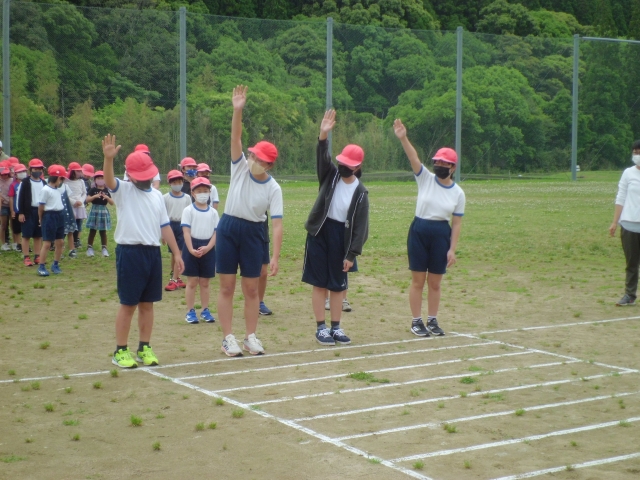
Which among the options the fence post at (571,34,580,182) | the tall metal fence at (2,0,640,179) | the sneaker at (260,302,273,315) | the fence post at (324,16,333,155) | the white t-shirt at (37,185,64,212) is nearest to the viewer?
the sneaker at (260,302,273,315)

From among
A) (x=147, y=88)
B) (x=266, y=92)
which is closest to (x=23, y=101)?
(x=147, y=88)

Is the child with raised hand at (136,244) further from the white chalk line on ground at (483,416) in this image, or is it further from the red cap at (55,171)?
the red cap at (55,171)

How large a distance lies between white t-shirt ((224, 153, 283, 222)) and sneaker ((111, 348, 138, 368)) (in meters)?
1.59

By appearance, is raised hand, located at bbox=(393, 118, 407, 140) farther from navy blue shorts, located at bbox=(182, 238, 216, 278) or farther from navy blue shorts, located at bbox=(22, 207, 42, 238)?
navy blue shorts, located at bbox=(22, 207, 42, 238)

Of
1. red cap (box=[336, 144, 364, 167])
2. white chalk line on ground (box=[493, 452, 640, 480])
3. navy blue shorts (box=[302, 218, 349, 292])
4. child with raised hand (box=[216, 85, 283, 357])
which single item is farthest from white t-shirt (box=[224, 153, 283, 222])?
white chalk line on ground (box=[493, 452, 640, 480])

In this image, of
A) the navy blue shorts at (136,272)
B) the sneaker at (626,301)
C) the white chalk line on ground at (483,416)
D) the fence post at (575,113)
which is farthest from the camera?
the fence post at (575,113)

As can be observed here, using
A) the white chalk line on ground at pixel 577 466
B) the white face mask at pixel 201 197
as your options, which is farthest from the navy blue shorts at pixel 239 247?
the white chalk line on ground at pixel 577 466

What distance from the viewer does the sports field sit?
5.80 metres

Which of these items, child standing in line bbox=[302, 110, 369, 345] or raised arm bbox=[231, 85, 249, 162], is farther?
child standing in line bbox=[302, 110, 369, 345]

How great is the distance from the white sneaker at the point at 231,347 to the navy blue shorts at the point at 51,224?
6489 mm

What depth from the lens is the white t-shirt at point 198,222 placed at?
10.6 metres

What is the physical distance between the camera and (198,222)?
417 inches

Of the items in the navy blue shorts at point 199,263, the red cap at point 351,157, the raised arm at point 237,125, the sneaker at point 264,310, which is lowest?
→ the sneaker at point 264,310

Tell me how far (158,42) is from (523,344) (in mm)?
25526
